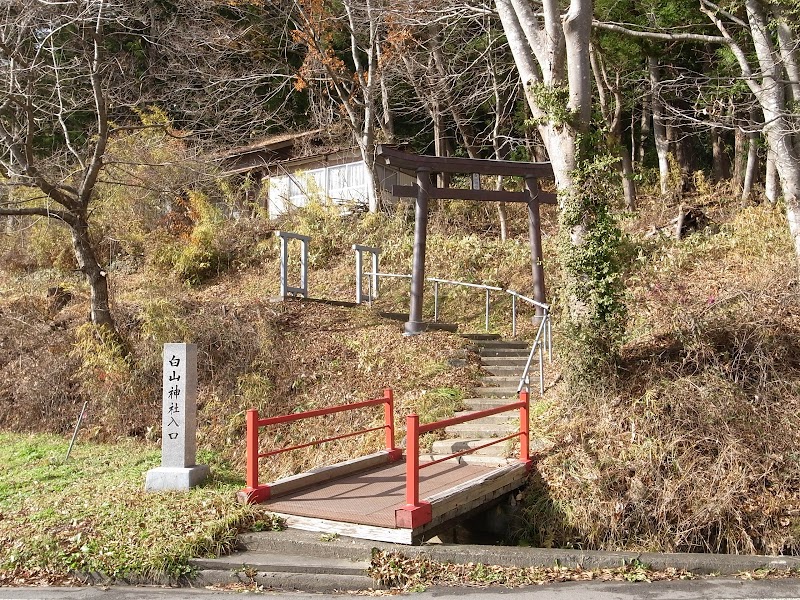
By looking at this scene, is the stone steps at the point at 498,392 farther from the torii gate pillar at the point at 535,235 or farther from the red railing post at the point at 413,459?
the red railing post at the point at 413,459

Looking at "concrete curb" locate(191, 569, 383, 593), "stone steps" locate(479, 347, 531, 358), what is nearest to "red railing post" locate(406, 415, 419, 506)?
"concrete curb" locate(191, 569, 383, 593)

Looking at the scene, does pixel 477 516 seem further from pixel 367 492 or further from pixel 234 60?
pixel 234 60

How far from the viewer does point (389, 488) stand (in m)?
8.18

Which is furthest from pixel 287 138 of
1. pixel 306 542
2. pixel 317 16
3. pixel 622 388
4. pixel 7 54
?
pixel 306 542

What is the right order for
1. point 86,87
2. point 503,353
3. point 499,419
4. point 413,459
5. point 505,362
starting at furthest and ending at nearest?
point 86,87
point 503,353
point 505,362
point 499,419
point 413,459

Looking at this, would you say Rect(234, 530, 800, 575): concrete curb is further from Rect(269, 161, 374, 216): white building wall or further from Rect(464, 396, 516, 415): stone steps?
Rect(269, 161, 374, 216): white building wall

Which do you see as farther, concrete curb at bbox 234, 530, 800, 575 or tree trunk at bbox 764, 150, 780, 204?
tree trunk at bbox 764, 150, 780, 204

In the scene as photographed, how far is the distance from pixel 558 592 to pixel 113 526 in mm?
4333

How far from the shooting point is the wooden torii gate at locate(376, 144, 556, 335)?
44.8 ft

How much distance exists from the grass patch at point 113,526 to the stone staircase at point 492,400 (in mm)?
3019

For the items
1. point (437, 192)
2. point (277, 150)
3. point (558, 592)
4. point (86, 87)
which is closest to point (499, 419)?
point (558, 592)

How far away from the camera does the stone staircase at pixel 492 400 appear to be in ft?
31.9

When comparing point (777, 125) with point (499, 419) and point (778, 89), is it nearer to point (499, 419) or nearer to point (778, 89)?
point (778, 89)

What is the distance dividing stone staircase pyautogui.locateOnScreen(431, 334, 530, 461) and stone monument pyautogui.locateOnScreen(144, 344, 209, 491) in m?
3.15
